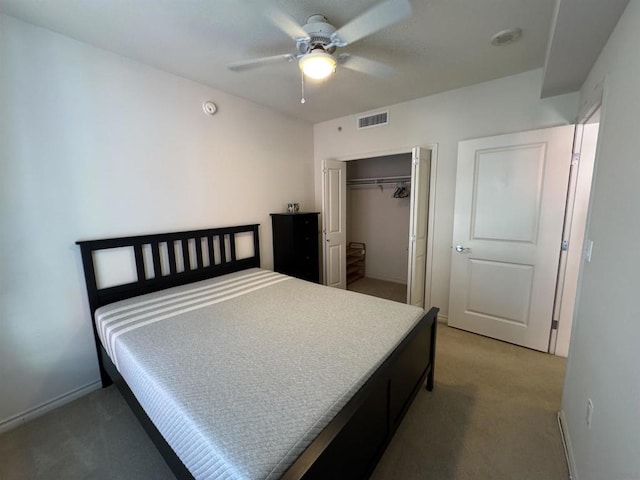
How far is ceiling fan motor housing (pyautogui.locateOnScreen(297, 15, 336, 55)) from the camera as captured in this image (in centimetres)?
159

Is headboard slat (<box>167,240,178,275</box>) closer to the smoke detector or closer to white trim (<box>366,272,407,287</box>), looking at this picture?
the smoke detector

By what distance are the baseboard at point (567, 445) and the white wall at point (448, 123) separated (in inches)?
57.3

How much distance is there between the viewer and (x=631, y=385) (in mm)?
902

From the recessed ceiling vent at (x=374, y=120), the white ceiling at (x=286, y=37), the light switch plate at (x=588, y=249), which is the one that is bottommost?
the light switch plate at (x=588, y=249)

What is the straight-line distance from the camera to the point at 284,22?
66.1 inches

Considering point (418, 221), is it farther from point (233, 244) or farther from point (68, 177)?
point (68, 177)

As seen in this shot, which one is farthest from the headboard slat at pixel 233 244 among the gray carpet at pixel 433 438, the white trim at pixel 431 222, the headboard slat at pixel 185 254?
the white trim at pixel 431 222

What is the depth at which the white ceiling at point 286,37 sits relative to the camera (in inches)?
61.6

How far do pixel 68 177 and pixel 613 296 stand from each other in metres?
3.29

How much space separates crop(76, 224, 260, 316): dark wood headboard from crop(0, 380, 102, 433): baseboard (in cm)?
63

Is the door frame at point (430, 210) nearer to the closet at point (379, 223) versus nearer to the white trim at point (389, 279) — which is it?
the closet at point (379, 223)

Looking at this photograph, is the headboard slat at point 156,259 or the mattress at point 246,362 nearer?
the mattress at point 246,362

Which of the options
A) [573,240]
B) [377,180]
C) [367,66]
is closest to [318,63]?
[367,66]

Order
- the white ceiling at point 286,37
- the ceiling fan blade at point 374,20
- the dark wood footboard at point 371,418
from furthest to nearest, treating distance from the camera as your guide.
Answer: the white ceiling at point 286,37
the ceiling fan blade at point 374,20
the dark wood footboard at point 371,418
